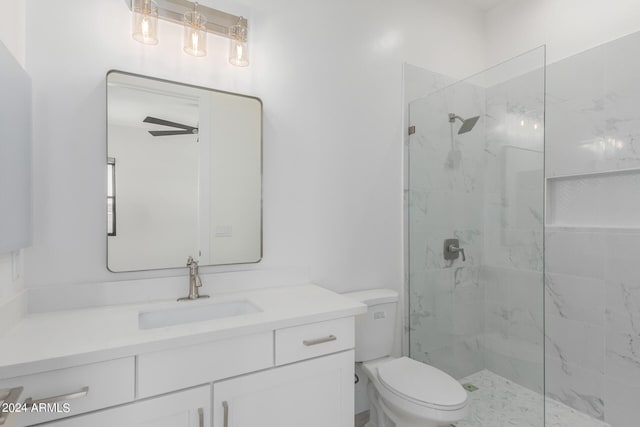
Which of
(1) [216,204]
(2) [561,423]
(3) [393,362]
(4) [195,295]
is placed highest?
(1) [216,204]

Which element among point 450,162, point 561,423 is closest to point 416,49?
point 450,162

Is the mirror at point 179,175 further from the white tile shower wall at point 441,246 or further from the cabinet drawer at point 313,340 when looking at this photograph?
the white tile shower wall at point 441,246

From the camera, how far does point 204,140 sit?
1610 mm

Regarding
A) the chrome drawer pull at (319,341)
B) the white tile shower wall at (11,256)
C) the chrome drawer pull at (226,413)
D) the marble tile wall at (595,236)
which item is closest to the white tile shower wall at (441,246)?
→ the marble tile wall at (595,236)

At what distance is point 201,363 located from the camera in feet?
3.57

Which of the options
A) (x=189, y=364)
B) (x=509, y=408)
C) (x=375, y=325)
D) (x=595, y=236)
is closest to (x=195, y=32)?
(x=189, y=364)

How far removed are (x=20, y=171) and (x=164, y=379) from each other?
0.86m

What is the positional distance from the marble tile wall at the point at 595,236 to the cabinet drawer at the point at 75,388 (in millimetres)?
2432

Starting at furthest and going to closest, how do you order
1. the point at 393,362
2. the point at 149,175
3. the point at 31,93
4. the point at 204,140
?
the point at 393,362 < the point at 204,140 < the point at 149,175 < the point at 31,93

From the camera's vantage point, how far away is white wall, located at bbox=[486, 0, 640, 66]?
6.49 feet

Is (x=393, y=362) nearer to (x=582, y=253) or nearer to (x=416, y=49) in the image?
(x=582, y=253)

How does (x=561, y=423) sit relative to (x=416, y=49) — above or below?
below

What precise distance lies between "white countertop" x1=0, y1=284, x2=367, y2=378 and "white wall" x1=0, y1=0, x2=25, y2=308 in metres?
0.14

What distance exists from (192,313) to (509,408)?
6.30ft
